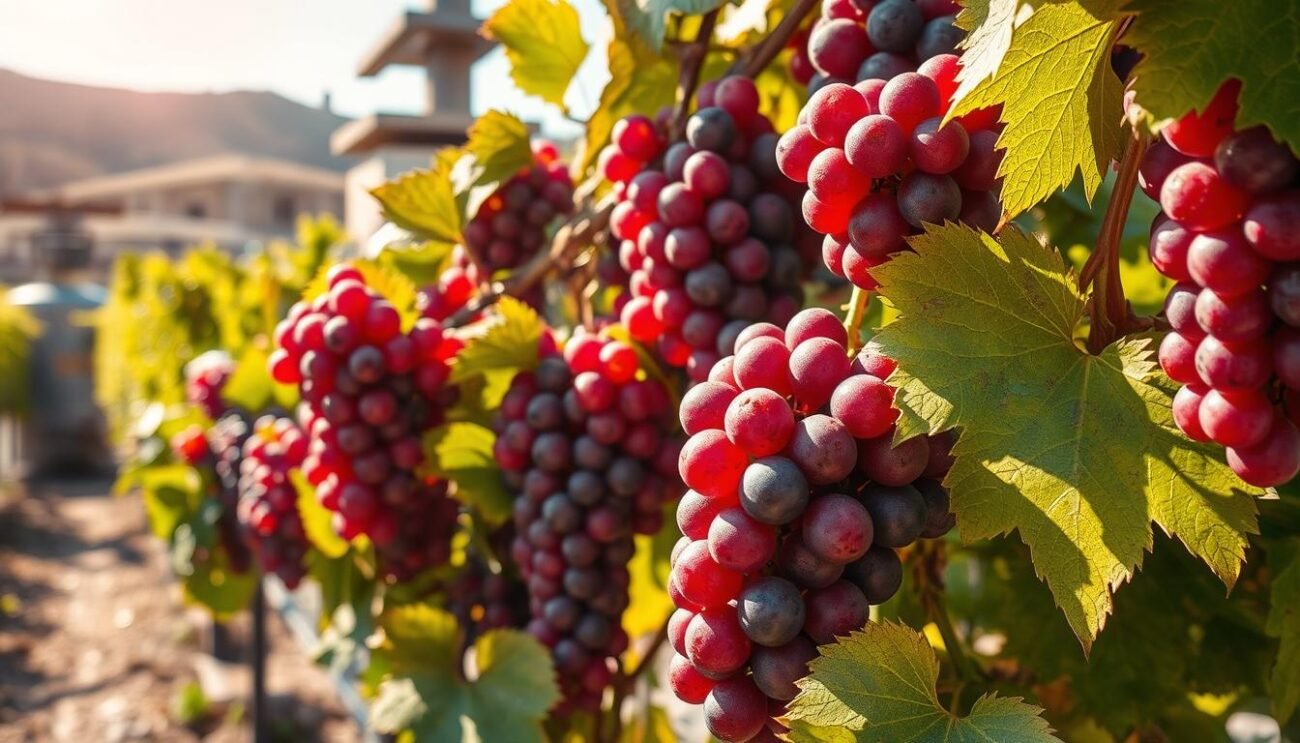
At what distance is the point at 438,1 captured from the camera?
2684mm

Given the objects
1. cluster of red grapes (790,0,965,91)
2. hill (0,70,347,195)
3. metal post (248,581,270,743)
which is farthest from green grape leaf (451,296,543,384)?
hill (0,70,347,195)

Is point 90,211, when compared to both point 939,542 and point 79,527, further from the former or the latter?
point 939,542

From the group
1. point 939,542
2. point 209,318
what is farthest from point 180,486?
point 939,542

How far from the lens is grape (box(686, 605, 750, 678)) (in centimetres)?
44

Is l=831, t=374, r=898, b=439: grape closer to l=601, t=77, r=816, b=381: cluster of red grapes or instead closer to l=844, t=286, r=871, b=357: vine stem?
l=844, t=286, r=871, b=357: vine stem

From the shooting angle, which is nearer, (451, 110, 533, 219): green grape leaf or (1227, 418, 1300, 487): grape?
(1227, 418, 1300, 487): grape

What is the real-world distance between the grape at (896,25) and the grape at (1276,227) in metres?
0.26

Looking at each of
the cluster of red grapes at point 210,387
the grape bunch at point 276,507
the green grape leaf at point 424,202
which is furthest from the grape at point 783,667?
the cluster of red grapes at point 210,387

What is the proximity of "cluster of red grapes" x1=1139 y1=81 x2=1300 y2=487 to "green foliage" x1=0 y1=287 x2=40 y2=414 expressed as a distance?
9.09m

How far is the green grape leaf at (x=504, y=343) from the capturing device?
32.4 inches

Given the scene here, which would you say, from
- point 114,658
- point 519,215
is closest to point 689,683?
point 519,215

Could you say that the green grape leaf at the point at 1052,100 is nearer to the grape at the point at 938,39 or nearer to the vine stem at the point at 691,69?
the grape at the point at 938,39

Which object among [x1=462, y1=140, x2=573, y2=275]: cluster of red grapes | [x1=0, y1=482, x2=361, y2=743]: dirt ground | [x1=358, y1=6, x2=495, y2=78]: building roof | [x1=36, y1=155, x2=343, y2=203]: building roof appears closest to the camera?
[x1=462, y1=140, x2=573, y2=275]: cluster of red grapes

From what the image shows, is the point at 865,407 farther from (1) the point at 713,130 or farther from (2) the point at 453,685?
(2) the point at 453,685
